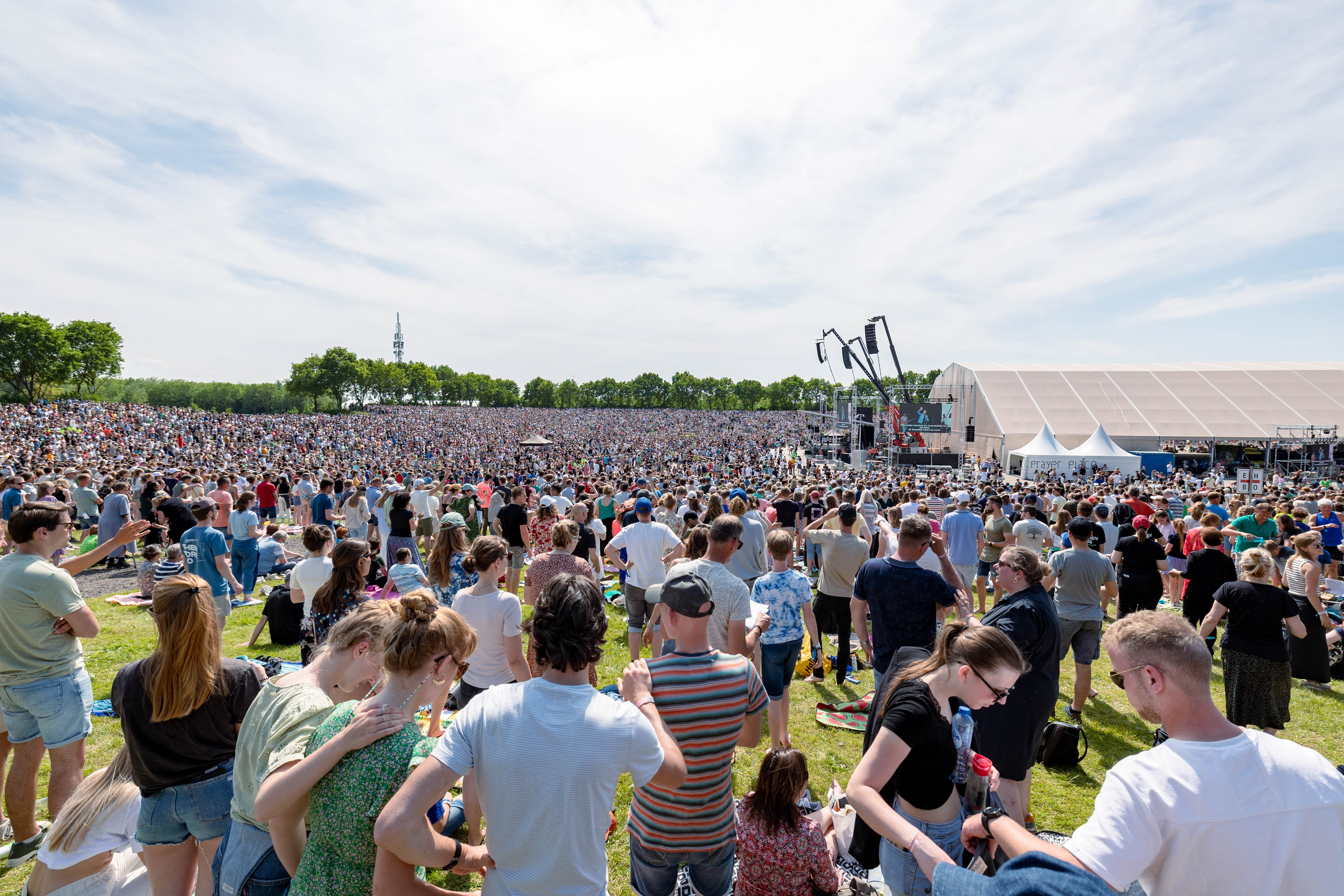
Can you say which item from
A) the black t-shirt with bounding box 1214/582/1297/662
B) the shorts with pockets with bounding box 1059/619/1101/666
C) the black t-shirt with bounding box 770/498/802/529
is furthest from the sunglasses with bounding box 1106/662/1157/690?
the black t-shirt with bounding box 770/498/802/529

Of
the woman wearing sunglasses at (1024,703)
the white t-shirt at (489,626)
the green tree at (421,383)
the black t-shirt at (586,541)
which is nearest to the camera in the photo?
the woman wearing sunglasses at (1024,703)

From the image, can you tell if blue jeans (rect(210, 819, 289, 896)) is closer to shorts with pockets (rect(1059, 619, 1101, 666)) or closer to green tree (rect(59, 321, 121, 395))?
shorts with pockets (rect(1059, 619, 1101, 666))

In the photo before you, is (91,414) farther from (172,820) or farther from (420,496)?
(172,820)

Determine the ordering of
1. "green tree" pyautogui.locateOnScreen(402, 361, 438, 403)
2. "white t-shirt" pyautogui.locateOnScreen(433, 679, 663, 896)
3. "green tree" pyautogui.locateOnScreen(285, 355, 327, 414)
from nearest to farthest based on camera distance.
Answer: "white t-shirt" pyautogui.locateOnScreen(433, 679, 663, 896) → "green tree" pyautogui.locateOnScreen(285, 355, 327, 414) → "green tree" pyautogui.locateOnScreen(402, 361, 438, 403)

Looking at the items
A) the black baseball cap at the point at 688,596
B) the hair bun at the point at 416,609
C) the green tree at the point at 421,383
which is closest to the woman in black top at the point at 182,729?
the hair bun at the point at 416,609

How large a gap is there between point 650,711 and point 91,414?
52.6 m

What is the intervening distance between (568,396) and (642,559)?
120602 millimetres

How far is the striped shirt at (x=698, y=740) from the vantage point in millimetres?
2393

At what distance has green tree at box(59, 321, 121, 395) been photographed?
60.3m

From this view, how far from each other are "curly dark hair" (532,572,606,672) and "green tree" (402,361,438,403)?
11735 cm

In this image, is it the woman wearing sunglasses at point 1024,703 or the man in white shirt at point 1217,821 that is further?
the woman wearing sunglasses at point 1024,703

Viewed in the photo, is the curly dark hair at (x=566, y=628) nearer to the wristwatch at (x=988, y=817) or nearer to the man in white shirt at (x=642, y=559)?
the wristwatch at (x=988, y=817)

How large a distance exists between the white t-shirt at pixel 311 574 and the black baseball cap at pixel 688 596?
11.6 feet

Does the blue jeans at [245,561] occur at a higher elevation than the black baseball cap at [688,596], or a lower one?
lower
